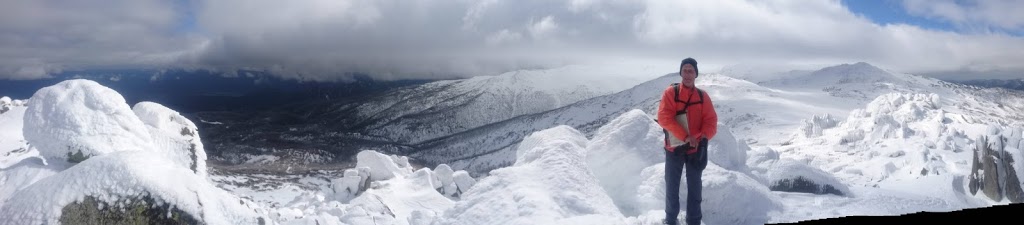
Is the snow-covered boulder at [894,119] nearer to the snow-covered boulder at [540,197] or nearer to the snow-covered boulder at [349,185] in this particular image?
the snow-covered boulder at [349,185]

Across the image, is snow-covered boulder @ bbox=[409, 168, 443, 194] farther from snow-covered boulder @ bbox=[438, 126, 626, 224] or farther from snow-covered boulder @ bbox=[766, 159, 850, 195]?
snow-covered boulder @ bbox=[438, 126, 626, 224]

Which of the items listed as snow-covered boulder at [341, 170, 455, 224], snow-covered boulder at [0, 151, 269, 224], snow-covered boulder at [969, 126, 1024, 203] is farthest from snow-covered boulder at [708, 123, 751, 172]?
snow-covered boulder at [969, 126, 1024, 203]

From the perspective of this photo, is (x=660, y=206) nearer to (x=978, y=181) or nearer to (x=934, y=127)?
(x=978, y=181)

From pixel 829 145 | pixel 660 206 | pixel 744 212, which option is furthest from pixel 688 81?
pixel 829 145

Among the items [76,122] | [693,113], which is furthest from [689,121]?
[76,122]

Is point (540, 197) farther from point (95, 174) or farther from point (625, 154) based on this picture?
point (95, 174)

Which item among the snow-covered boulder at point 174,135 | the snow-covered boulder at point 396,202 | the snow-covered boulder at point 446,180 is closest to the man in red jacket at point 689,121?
the snow-covered boulder at point 396,202

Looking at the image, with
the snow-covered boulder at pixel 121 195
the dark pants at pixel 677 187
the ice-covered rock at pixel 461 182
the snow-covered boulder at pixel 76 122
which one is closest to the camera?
the dark pants at pixel 677 187
